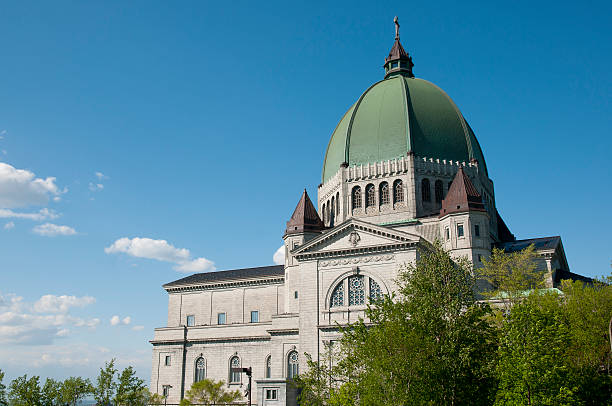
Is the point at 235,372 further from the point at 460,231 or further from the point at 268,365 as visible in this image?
the point at 460,231

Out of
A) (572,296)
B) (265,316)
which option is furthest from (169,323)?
(572,296)

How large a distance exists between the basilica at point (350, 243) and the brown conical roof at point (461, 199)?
0.11m

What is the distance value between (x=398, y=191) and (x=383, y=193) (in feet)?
5.44

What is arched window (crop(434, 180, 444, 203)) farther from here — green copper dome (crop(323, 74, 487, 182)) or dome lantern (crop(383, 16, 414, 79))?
dome lantern (crop(383, 16, 414, 79))

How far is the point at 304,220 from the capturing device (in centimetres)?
6275

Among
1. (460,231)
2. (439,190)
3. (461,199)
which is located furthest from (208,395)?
(439,190)

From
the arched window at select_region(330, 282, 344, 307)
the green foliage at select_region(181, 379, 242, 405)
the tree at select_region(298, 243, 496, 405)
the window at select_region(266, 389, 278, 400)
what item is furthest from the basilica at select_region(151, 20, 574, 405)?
the tree at select_region(298, 243, 496, 405)

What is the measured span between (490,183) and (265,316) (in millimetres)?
30299

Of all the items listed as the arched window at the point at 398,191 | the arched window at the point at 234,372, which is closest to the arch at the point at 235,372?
the arched window at the point at 234,372

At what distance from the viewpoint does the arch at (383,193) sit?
208 ft

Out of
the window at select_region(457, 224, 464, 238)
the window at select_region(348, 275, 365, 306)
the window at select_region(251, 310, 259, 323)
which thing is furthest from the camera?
the window at select_region(251, 310, 259, 323)

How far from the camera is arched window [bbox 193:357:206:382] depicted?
65.3 meters

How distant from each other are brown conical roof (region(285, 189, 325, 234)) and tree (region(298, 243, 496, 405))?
24.2 m

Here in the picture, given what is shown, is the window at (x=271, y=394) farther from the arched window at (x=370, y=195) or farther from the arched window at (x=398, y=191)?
the arched window at (x=398, y=191)
